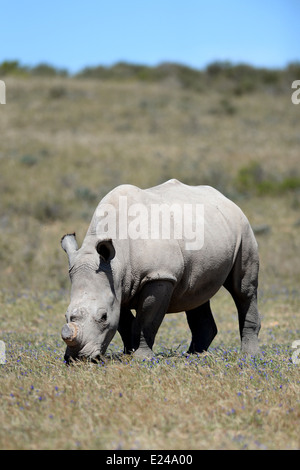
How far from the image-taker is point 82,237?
15.9 meters

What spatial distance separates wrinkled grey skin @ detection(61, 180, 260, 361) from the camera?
573cm

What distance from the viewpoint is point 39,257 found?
14.4 metres

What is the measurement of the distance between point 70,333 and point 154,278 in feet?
3.76

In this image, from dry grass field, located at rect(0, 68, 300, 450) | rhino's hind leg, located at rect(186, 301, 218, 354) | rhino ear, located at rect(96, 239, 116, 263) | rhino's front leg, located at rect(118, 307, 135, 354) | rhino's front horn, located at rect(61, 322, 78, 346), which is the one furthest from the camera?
rhino's hind leg, located at rect(186, 301, 218, 354)

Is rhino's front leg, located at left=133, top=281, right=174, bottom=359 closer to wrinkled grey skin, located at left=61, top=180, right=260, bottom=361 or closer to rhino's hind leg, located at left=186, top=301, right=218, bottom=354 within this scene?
wrinkled grey skin, located at left=61, top=180, right=260, bottom=361

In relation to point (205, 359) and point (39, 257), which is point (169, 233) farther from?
point (39, 257)

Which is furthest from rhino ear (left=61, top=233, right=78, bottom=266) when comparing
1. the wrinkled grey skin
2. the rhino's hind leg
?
the rhino's hind leg

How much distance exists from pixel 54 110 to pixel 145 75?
1954 cm

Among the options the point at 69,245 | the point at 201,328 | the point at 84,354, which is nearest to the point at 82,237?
the point at 201,328

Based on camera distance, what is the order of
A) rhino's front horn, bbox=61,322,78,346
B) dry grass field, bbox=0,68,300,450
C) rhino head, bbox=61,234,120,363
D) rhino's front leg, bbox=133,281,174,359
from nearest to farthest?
1. dry grass field, bbox=0,68,300,450
2. rhino's front horn, bbox=61,322,78,346
3. rhino head, bbox=61,234,120,363
4. rhino's front leg, bbox=133,281,174,359
